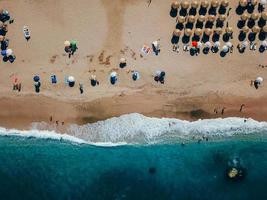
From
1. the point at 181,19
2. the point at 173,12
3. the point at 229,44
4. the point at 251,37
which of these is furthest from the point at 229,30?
the point at 173,12

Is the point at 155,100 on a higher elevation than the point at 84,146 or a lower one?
higher

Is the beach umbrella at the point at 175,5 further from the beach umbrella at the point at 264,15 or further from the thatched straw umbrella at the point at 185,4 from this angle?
the beach umbrella at the point at 264,15

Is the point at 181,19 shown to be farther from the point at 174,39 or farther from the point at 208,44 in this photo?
the point at 208,44

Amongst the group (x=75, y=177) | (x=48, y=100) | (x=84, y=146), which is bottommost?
(x=75, y=177)

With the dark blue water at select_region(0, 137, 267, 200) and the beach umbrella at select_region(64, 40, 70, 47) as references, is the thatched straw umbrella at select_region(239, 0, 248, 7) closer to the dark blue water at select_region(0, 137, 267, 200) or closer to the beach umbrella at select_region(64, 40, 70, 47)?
the dark blue water at select_region(0, 137, 267, 200)

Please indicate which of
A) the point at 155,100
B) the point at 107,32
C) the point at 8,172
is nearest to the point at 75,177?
the point at 8,172

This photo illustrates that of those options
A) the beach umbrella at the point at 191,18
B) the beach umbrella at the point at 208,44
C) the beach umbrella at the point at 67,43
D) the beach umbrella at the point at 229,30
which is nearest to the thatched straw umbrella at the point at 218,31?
the beach umbrella at the point at 229,30

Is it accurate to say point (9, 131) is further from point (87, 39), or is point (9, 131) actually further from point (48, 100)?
point (87, 39)
